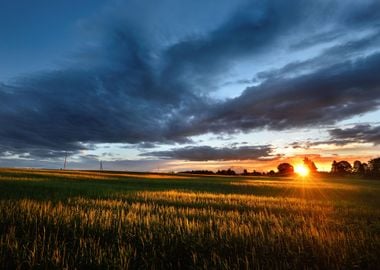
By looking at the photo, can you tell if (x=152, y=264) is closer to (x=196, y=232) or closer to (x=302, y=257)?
(x=196, y=232)

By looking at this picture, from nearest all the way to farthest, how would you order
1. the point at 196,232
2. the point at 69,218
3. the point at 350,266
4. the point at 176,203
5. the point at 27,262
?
the point at 27,262
the point at 350,266
the point at 196,232
the point at 69,218
the point at 176,203

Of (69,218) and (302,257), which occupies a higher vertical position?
(69,218)

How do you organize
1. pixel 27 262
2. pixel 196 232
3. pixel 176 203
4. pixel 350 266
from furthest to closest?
pixel 176 203
pixel 196 232
pixel 350 266
pixel 27 262

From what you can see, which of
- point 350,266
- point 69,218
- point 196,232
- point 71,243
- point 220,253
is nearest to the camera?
point 350,266

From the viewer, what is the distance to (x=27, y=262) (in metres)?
5.81

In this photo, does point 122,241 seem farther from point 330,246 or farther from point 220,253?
point 330,246

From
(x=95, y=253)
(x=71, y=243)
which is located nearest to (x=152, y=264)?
(x=95, y=253)

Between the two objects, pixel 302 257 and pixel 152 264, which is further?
pixel 302 257

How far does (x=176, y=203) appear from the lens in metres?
17.4

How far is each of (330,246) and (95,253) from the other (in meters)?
5.27

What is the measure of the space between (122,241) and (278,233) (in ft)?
13.7

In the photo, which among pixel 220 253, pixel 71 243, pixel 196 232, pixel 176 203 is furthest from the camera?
pixel 176 203

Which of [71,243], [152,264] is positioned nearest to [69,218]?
[71,243]

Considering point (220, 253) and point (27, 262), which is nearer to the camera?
point (27, 262)
